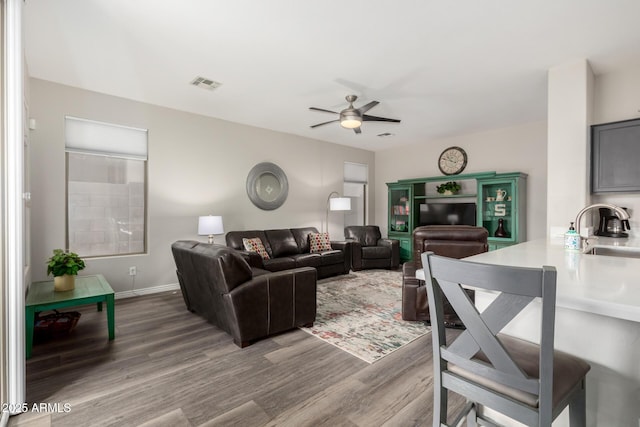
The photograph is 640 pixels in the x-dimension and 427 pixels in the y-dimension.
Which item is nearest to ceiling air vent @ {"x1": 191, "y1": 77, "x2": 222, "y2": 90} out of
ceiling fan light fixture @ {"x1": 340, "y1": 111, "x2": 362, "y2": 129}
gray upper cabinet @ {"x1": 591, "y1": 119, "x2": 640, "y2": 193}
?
ceiling fan light fixture @ {"x1": 340, "y1": 111, "x2": 362, "y2": 129}

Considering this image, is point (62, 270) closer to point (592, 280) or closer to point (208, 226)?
point (208, 226)

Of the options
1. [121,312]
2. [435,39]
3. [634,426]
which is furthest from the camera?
[121,312]

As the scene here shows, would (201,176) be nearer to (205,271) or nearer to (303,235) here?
(303,235)

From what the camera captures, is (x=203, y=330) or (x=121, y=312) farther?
(x=121, y=312)

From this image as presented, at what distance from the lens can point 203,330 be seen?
305 centimetres

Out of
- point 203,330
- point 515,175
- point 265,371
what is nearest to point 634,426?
point 265,371

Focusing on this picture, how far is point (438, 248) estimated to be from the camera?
120 inches

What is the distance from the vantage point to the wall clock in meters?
6.15

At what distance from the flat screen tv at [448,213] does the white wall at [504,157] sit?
75 cm

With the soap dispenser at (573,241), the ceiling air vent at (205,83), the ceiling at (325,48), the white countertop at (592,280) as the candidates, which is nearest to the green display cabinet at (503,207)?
the ceiling at (325,48)

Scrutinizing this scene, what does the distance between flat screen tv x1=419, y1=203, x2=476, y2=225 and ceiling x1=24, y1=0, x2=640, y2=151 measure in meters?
2.07

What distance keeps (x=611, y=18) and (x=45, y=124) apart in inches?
223

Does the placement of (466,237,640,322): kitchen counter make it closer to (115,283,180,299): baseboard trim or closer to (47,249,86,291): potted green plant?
(47,249,86,291): potted green plant

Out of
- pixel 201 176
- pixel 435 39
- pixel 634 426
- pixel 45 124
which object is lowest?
pixel 634 426
